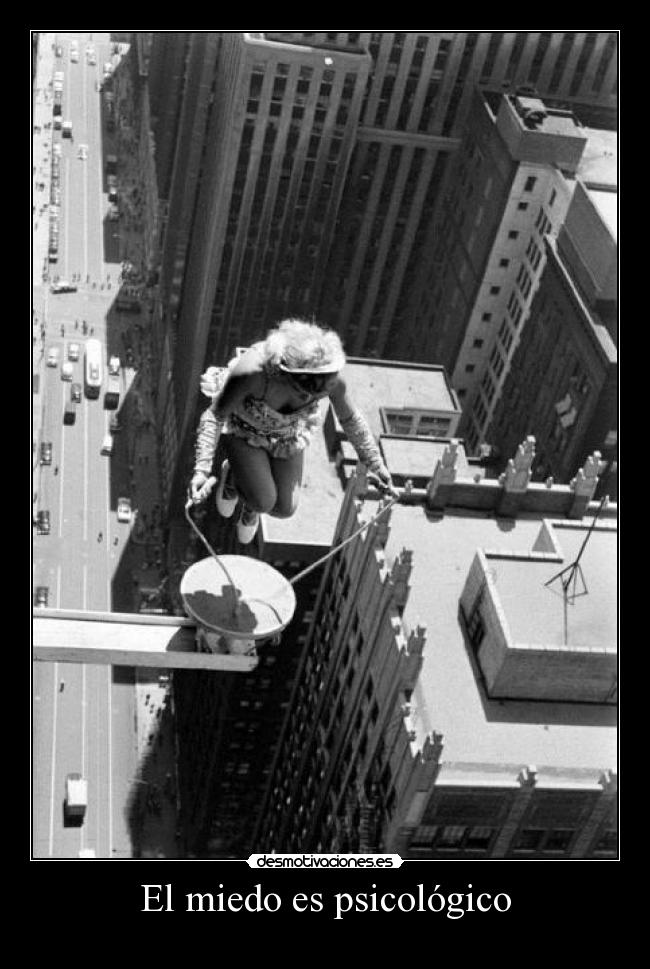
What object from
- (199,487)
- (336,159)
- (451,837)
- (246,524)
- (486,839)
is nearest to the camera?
(199,487)

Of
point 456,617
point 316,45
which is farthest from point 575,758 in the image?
point 316,45

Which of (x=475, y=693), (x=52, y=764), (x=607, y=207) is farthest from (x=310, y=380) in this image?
(x=52, y=764)

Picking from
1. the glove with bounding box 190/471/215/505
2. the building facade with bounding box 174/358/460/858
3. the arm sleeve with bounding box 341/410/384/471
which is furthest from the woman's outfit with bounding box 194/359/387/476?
the building facade with bounding box 174/358/460/858

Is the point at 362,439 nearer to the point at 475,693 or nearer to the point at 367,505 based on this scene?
the point at 475,693

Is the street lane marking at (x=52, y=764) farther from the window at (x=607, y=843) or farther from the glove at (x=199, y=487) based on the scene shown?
the glove at (x=199, y=487)

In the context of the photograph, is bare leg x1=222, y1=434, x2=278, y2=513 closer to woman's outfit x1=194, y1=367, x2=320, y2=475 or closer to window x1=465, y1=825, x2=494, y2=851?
woman's outfit x1=194, y1=367, x2=320, y2=475

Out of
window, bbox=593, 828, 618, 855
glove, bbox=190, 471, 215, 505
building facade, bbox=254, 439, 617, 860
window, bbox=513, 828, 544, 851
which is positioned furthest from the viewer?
window, bbox=593, 828, 618, 855

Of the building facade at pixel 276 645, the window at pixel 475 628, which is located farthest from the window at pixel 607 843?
the building facade at pixel 276 645

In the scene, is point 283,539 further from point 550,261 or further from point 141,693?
point 141,693
